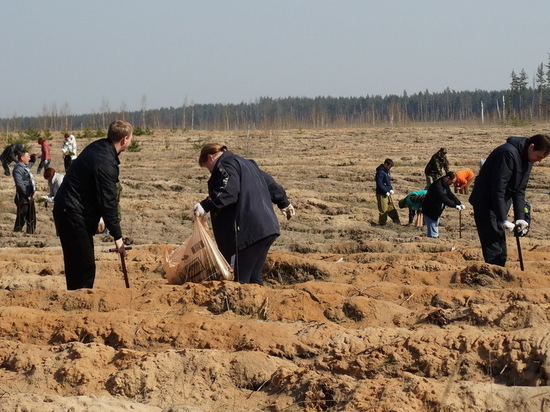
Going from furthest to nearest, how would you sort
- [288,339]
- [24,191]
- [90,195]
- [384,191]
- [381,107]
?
[381,107] < [384,191] < [24,191] < [90,195] < [288,339]

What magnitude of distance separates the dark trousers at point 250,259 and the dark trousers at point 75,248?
1.18 metres

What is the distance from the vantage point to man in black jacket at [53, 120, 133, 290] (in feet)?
23.1

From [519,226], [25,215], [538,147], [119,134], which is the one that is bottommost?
[25,215]

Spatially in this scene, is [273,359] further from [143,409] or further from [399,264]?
[399,264]

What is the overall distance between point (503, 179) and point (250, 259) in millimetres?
2275

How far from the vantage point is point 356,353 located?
5496 mm

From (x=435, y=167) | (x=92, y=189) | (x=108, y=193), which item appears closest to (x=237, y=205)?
(x=108, y=193)

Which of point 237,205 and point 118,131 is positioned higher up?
point 118,131

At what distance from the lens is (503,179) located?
7805mm

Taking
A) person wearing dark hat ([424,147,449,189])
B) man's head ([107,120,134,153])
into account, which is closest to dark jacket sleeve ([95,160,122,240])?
man's head ([107,120,134,153])

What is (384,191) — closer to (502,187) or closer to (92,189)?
(502,187)

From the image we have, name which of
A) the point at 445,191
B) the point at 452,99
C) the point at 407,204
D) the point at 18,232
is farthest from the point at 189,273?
the point at 452,99

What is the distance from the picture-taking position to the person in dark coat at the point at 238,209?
23.0ft

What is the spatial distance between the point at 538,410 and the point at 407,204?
13502mm
